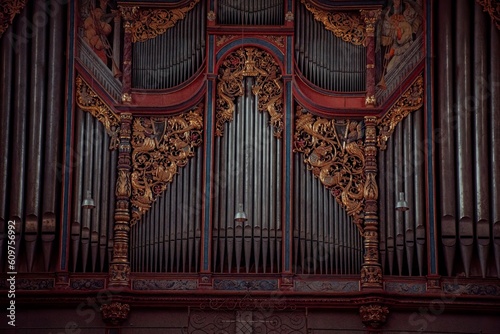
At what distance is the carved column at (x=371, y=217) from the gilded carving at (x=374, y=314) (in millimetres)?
386

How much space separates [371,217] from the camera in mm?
21516

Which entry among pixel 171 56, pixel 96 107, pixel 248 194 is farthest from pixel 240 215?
pixel 171 56

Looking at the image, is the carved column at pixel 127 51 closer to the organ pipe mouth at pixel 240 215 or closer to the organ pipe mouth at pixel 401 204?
the organ pipe mouth at pixel 240 215

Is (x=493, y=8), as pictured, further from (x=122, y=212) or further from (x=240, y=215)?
(x=122, y=212)

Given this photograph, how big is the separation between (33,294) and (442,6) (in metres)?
8.84

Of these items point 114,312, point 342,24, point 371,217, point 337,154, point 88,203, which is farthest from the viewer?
point 342,24

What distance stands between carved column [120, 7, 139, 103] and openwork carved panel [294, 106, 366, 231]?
3.11m

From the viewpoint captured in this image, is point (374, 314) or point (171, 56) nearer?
point (374, 314)

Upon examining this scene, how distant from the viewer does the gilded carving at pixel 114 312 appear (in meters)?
21.0

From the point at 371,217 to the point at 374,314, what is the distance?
175 cm

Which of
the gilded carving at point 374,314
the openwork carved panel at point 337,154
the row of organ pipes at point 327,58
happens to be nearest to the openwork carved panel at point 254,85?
the openwork carved panel at point 337,154

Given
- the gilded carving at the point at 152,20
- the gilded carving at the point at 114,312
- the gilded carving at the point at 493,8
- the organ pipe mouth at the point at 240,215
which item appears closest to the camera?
the organ pipe mouth at the point at 240,215

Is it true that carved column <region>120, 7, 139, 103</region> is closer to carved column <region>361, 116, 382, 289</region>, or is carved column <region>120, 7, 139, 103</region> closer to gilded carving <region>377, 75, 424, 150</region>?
carved column <region>361, 116, 382, 289</region>

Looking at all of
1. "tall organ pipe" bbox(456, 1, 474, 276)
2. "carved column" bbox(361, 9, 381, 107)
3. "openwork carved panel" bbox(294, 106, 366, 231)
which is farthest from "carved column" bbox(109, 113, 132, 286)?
"tall organ pipe" bbox(456, 1, 474, 276)
